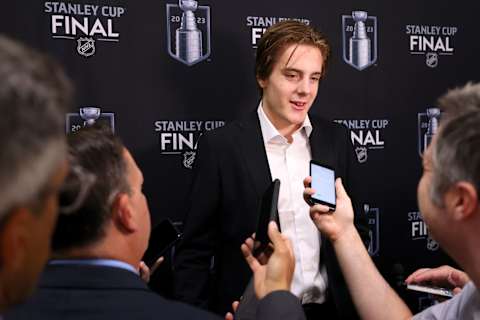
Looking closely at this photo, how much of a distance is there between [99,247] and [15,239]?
1.74 feet

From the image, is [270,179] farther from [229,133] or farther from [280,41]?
[280,41]

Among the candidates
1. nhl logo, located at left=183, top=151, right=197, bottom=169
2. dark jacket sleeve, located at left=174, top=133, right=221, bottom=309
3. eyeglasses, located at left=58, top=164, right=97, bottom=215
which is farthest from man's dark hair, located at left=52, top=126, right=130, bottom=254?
nhl logo, located at left=183, top=151, right=197, bottom=169

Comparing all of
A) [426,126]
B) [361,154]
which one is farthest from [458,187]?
[426,126]

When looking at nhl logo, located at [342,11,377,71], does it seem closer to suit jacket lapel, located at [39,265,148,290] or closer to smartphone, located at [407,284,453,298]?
smartphone, located at [407,284,453,298]

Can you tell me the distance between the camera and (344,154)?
2.43m

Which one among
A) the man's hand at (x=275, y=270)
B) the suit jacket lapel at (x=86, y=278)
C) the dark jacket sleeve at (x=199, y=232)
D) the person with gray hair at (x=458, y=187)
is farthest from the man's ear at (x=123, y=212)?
the dark jacket sleeve at (x=199, y=232)

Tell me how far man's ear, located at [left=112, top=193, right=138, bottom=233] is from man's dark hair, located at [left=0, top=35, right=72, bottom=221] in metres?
0.53

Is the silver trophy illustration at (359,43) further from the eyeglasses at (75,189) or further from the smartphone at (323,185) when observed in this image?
the eyeglasses at (75,189)

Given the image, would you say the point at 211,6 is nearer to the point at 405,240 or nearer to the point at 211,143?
the point at 211,143

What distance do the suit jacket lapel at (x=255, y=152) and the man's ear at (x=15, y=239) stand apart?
156 cm

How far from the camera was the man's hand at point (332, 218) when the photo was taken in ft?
6.26

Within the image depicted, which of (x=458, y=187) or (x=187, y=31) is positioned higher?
(x=187, y=31)

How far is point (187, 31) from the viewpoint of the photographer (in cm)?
275

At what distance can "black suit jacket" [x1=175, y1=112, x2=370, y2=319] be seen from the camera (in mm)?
2268
